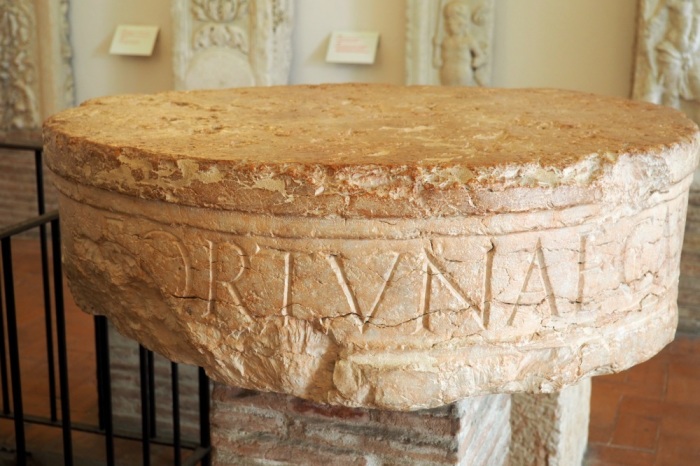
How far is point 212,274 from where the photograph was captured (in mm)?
1874

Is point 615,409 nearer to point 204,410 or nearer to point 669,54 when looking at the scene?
point 204,410

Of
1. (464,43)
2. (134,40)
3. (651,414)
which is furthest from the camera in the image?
(134,40)

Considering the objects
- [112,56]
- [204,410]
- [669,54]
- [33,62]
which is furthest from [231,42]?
[204,410]

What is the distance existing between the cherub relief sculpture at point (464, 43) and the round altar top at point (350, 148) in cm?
236

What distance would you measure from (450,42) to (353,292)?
3504 millimetres

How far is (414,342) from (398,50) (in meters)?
3.68

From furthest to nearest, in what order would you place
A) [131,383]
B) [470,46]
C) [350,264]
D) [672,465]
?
1. [470,46]
2. [131,383]
3. [672,465]
4. [350,264]

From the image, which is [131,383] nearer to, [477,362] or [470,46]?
[477,362]

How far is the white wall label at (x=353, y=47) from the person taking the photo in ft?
17.2

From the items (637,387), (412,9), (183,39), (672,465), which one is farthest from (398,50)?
(672,465)

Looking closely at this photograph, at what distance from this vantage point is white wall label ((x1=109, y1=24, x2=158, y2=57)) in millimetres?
5754

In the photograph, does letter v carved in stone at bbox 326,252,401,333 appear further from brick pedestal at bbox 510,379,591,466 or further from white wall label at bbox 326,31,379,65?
white wall label at bbox 326,31,379,65

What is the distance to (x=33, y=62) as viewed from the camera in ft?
19.8

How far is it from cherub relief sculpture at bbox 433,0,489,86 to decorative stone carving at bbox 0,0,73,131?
2667mm
